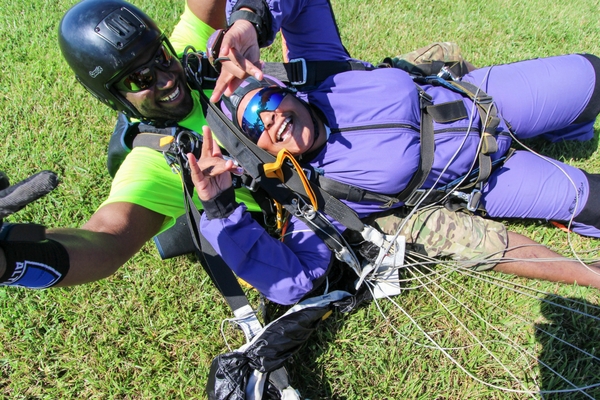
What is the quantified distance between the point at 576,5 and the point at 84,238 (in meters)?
5.93

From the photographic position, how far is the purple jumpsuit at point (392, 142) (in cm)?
241

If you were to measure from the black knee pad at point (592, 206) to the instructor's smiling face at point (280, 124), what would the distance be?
7.27 feet

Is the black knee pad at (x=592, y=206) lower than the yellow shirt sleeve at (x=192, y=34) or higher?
lower

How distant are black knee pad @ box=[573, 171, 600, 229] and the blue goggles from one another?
8.08ft

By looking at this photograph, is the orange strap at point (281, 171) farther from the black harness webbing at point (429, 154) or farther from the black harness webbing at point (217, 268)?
the black harness webbing at point (217, 268)

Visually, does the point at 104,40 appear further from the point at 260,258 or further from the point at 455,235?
the point at 455,235

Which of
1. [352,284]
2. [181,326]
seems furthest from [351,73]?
[181,326]

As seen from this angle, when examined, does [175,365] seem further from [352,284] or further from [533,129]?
[533,129]

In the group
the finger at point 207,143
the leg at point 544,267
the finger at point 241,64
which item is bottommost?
the leg at point 544,267

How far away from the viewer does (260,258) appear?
7.68 feet

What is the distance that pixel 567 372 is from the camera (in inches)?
110

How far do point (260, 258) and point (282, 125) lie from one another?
0.85 m

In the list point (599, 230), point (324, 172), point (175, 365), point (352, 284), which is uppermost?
point (324, 172)

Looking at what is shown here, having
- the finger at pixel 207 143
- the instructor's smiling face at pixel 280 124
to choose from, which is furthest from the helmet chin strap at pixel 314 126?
the finger at pixel 207 143
